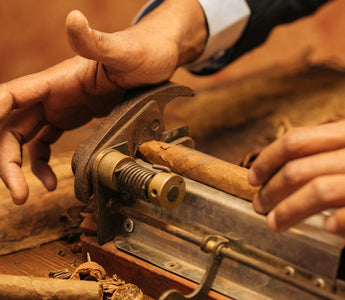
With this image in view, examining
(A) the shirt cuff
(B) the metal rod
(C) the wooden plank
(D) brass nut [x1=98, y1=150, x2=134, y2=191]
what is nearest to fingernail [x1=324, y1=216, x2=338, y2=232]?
(B) the metal rod

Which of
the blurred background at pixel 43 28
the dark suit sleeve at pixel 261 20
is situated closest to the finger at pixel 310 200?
the dark suit sleeve at pixel 261 20

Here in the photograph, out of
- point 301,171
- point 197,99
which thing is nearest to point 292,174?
point 301,171

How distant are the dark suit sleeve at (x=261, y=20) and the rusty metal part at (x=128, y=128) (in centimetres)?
56

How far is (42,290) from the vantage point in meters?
0.75

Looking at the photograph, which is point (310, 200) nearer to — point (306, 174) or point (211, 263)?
point (306, 174)

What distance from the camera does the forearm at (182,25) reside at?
113 cm

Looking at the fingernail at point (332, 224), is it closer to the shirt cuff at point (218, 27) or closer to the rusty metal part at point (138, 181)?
the rusty metal part at point (138, 181)

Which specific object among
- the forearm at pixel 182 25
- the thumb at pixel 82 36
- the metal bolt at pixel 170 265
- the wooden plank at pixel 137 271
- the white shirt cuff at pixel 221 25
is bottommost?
the wooden plank at pixel 137 271

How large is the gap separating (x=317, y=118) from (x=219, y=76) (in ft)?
3.09

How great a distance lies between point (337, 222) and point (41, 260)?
23.3 inches

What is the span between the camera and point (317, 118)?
4.77 ft

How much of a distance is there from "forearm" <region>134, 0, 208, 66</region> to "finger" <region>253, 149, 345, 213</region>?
538mm

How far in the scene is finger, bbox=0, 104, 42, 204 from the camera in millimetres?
936

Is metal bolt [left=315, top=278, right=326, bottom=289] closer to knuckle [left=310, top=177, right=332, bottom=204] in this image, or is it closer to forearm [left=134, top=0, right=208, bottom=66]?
knuckle [left=310, top=177, right=332, bottom=204]
